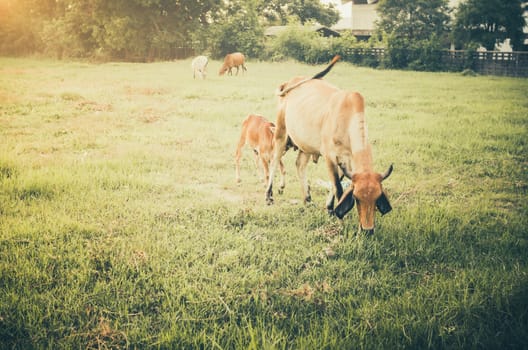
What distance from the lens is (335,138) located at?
419 cm

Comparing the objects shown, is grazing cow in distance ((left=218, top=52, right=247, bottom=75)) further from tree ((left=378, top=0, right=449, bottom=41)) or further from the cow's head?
the cow's head

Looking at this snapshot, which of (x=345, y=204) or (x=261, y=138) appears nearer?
(x=345, y=204)

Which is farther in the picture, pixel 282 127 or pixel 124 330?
pixel 282 127

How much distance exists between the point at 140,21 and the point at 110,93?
78.9 feet

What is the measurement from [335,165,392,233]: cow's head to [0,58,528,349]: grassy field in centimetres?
42

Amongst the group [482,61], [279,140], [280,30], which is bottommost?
[279,140]

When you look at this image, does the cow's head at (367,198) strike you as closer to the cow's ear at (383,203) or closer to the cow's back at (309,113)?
the cow's ear at (383,203)

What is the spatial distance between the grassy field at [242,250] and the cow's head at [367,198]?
42 centimetres

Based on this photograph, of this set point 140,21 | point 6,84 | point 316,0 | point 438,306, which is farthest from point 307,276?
point 316,0

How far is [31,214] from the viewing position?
446 centimetres

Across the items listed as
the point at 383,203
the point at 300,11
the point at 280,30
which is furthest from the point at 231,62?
the point at 300,11

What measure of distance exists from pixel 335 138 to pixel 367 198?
0.92 meters

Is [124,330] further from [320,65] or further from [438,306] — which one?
[320,65]

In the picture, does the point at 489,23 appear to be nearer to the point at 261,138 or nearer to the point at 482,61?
the point at 482,61
